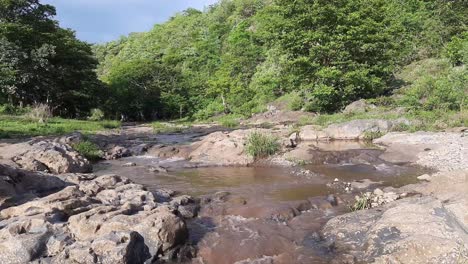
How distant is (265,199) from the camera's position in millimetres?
12453

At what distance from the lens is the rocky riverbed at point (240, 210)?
26.1ft

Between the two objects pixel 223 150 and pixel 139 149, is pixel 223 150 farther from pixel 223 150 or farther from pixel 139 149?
pixel 139 149

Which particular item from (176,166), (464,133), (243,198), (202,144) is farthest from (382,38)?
(243,198)

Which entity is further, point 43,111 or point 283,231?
point 43,111

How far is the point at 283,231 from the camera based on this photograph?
979 centimetres

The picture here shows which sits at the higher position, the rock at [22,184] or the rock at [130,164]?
the rock at [22,184]

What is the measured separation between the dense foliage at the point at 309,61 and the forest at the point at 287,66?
11 centimetres

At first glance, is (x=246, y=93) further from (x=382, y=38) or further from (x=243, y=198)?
(x=243, y=198)

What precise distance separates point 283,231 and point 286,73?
28370 mm

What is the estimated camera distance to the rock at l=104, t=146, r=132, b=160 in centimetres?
2158

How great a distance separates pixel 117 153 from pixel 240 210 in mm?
12500

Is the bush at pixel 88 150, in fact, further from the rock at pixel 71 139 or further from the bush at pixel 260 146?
the bush at pixel 260 146

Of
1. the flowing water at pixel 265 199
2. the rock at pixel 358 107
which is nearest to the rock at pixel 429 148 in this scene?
the flowing water at pixel 265 199

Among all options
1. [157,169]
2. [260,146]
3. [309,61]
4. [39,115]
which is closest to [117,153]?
[157,169]
